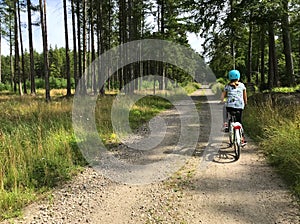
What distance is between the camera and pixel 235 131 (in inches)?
258

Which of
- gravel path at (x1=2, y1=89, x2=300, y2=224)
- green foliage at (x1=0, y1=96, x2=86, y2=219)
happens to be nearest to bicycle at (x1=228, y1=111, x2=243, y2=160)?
gravel path at (x1=2, y1=89, x2=300, y2=224)

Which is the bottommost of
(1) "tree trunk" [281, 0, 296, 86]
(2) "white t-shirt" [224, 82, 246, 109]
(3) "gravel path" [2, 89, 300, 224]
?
(3) "gravel path" [2, 89, 300, 224]

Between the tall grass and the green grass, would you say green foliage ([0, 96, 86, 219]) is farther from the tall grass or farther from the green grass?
the tall grass

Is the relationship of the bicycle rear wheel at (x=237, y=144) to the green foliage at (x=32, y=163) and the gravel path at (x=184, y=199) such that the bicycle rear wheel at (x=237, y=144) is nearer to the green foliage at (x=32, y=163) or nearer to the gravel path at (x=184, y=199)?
the gravel path at (x=184, y=199)

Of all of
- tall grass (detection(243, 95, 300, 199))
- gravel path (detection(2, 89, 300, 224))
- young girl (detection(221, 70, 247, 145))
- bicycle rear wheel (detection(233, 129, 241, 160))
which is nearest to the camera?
gravel path (detection(2, 89, 300, 224))

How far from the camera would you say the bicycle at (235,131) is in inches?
251

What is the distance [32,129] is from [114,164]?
303 cm

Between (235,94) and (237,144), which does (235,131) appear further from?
(235,94)

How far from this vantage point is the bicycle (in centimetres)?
637

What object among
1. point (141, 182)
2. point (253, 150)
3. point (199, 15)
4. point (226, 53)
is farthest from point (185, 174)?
point (226, 53)

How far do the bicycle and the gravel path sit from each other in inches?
14.2

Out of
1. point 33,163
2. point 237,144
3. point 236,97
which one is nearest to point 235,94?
point 236,97

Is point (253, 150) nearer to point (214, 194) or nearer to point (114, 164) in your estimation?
point (214, 194)

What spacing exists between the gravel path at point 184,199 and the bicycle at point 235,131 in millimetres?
360
